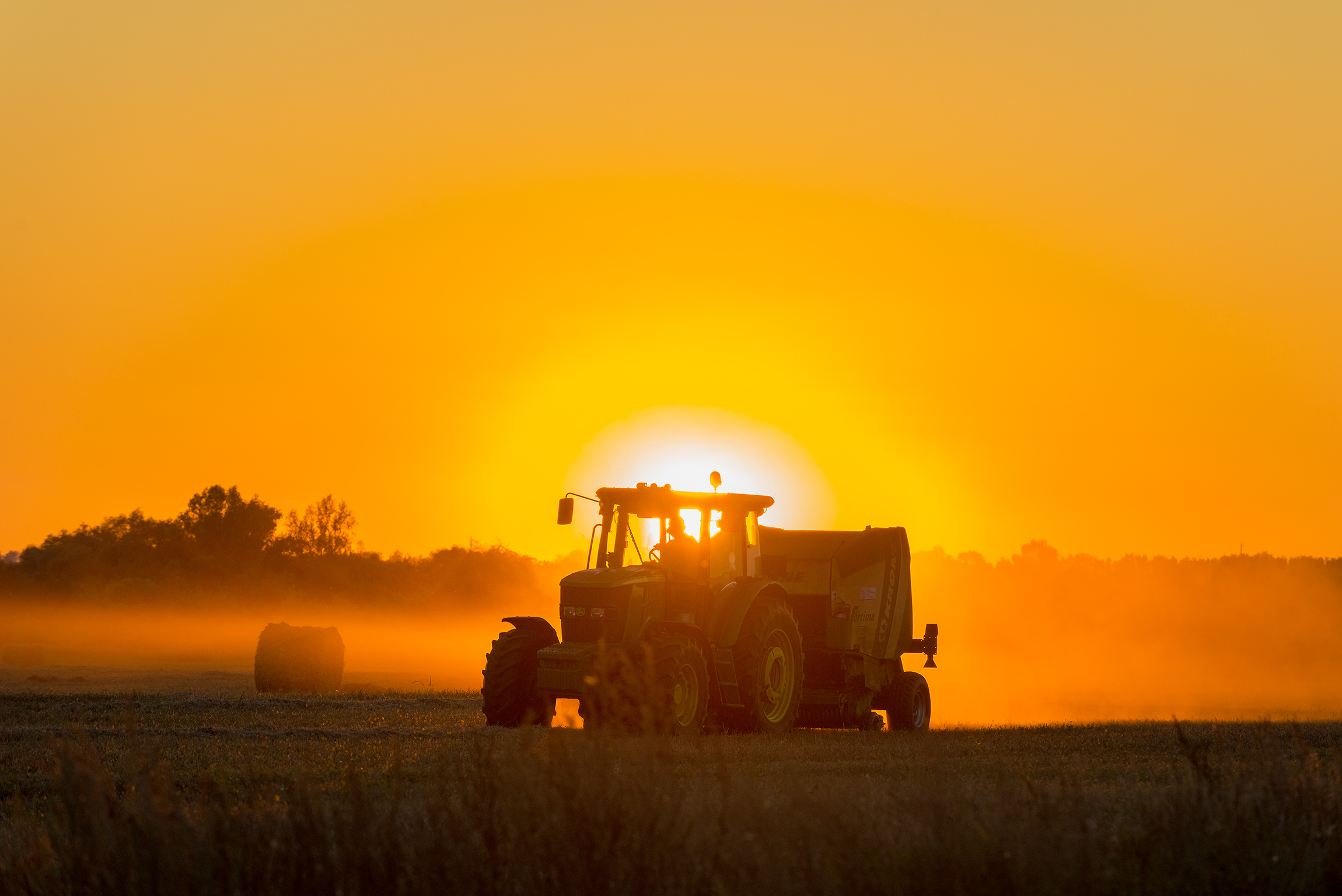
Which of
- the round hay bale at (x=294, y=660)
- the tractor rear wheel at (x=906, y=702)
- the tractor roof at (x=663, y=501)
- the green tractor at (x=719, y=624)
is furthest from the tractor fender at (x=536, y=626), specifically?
the round hay bale at (x=294, y=660)

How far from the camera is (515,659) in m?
15.0

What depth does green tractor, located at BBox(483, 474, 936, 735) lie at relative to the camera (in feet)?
48.7

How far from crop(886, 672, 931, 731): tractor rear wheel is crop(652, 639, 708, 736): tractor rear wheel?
492cm

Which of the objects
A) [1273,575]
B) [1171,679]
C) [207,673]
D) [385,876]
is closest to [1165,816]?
[385,876]

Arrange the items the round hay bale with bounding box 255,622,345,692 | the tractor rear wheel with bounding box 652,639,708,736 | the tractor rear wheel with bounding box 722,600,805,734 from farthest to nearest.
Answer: the round hay bale with bounding box 255,622,345,692 < the tractor rear wheel with bounding box 722,600,805,734 < the tractor rear wheel with bounding box 652,639,708,736

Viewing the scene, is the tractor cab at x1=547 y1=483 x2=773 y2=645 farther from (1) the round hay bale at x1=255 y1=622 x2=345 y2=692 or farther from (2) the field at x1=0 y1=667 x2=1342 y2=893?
(1) the round hay bale at x1=255 y1=622 x2=345 y2=692

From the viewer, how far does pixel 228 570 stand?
2628 inches

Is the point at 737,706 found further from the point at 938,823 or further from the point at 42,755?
the point at 938,823

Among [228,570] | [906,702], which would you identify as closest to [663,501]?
[906,702]

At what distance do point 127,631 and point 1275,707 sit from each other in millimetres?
38608

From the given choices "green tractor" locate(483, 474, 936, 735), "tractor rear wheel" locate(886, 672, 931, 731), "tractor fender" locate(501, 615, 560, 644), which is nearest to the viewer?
"green tractor" locate(483, 474, 936, 735)

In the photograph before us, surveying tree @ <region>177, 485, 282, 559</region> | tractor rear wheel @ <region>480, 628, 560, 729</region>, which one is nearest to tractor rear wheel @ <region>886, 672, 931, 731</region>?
tractor rear wheel @ <region>480, 628, 560, 729</region>

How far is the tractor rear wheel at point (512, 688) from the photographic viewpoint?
14953mm

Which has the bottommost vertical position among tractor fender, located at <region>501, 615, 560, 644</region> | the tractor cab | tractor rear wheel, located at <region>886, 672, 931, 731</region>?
tractor rear wheel, located at <region>886, 672, 931, 731</region>
